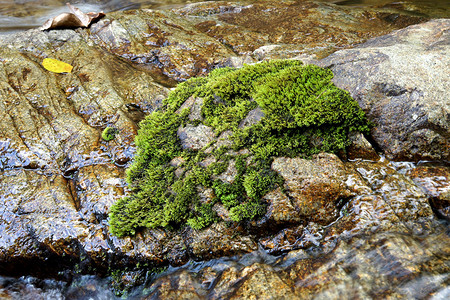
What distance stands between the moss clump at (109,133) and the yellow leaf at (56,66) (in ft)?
8.23

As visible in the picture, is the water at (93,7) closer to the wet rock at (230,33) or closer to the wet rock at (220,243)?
the wet rock at (230,33)

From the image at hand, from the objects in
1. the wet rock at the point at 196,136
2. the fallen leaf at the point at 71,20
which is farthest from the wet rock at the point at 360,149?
the fallen leaf at the point at 71,20

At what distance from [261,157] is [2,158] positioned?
3.97 metres

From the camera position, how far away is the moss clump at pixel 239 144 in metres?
3.57

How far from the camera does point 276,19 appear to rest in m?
9.49

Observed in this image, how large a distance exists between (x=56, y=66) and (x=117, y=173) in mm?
3821

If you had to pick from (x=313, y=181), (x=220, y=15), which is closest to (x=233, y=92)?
(x=313, y=181)

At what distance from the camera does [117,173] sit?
435cm

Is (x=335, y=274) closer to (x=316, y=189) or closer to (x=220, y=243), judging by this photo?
(x=316, y=189)

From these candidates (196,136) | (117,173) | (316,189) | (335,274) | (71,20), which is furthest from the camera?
(71,20)

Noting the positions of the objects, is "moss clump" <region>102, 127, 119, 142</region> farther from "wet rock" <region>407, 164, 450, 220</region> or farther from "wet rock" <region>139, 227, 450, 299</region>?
"wet rock" <region>407, 164, 450, 220</region>

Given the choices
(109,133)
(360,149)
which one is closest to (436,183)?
(360,149)

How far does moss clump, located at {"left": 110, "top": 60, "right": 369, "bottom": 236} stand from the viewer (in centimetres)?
357

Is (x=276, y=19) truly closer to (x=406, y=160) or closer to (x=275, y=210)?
(x=406, y=160)
